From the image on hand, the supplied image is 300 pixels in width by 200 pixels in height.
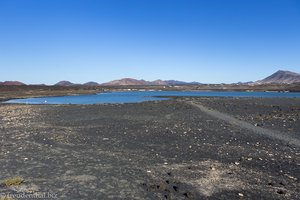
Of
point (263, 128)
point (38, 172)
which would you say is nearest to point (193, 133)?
point (263, 128)

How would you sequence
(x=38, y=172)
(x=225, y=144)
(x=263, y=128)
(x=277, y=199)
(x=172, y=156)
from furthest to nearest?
(x=263, y=128), (x=225, y=144), (x=172, y=156), (x=38, y=172), (x=277, y=199)

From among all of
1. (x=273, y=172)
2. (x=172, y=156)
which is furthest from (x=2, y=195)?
(x=273, y=172)

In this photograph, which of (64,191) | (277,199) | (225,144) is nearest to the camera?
(277,199)

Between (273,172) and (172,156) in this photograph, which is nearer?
(273,172)

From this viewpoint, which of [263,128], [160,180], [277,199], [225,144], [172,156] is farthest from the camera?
[263,128]

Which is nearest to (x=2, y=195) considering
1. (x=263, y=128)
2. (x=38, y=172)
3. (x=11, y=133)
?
(x=38, y=172)

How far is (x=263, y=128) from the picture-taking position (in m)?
26.1

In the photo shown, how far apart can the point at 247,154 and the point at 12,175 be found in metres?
10.6

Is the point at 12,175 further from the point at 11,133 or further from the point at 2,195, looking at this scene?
the point at 11,133

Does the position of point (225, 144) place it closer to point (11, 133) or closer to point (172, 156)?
point (172, 156)

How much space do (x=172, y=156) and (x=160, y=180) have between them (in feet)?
13.8

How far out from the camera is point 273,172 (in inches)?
514

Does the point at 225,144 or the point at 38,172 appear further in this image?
the point at 225,144

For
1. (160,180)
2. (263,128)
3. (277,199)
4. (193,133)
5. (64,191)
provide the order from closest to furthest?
(277,199) → (64,191) → (160,180) → (193,133) → (263,128)
